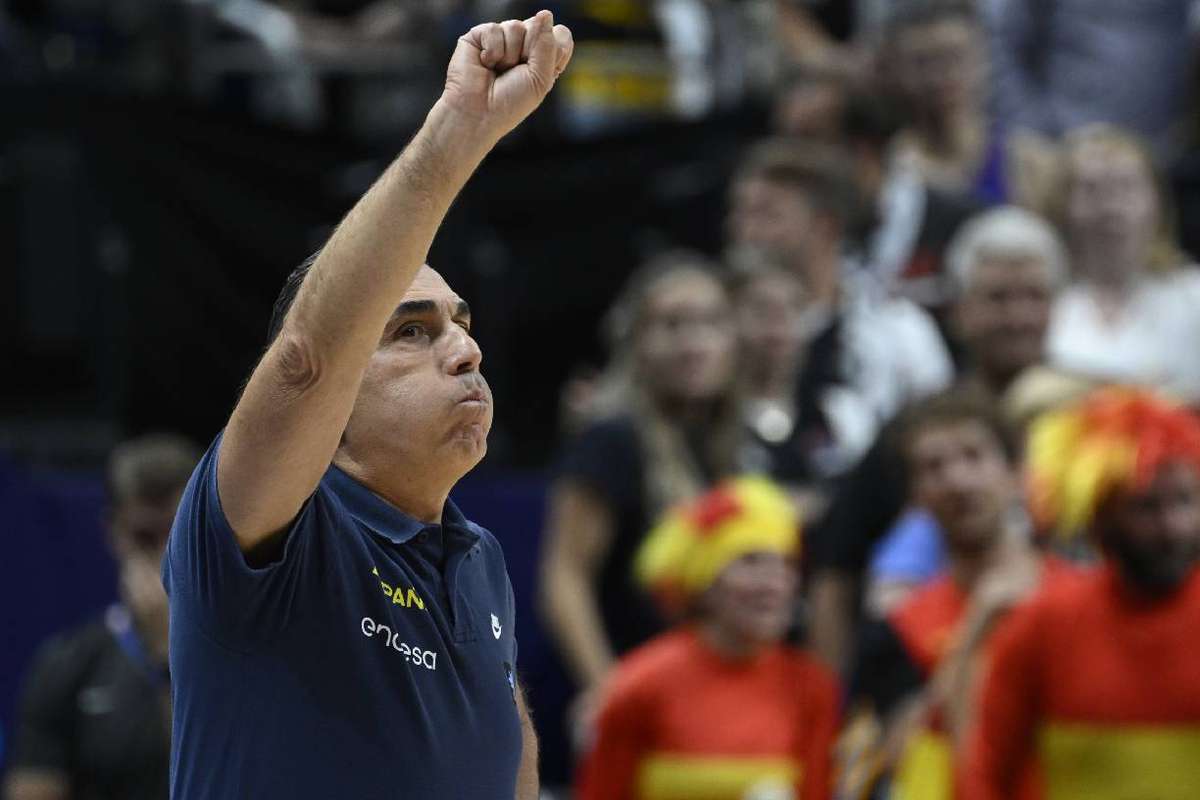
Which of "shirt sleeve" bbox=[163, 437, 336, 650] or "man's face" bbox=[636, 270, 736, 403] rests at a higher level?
"shirt sleeve" bbox=[163, 437, 336, 650]

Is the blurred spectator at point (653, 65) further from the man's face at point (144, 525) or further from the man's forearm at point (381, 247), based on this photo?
the man's forearm at point (381, 247)

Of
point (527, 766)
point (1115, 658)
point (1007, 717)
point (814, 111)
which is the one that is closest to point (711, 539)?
point (1007, 717)

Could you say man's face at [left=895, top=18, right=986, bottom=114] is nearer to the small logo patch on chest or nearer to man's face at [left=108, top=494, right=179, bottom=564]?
man's face at [left=108, top=494, right=179, bottom=564]

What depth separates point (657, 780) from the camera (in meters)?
6.18

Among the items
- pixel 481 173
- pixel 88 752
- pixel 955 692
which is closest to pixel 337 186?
pixel 481 173

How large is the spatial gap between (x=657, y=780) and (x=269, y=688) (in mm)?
3584

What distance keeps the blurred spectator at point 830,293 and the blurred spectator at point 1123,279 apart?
50cm

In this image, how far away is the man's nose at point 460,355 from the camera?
2.87 m

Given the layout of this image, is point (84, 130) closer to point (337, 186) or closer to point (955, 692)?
point (337, 186)

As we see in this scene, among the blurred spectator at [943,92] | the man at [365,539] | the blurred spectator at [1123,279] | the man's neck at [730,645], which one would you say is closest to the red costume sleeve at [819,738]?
the man's neck at [730,645]

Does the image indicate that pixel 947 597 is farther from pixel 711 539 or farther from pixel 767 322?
pixel 767 322

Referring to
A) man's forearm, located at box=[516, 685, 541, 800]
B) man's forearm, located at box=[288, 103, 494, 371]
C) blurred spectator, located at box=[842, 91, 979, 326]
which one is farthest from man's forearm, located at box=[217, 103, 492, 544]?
blurred spectator, located at box=[842, 91, 979, 326]

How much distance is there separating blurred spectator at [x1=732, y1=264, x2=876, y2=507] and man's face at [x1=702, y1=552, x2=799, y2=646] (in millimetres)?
785

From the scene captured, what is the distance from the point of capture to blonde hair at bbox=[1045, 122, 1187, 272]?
25.0 feet
